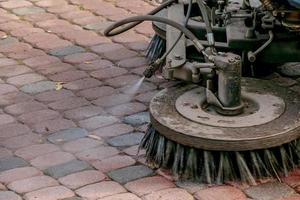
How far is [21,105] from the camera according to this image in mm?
4406

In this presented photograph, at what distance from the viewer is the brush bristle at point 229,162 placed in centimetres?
355

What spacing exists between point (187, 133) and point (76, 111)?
36.5 inches

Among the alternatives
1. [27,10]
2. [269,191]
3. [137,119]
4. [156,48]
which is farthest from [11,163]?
[27,10]

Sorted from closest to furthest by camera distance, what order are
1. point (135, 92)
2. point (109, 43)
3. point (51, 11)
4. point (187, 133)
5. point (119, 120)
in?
point (187, 133), point (119, 120), point (135, 92), point (109, 43), point (51, 11)

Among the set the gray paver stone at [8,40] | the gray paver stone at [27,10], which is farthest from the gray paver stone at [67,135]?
the gray paver stone at [27,10]

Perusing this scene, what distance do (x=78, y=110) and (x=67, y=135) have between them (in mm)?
274

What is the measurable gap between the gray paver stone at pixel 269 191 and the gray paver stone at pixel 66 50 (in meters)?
1.78

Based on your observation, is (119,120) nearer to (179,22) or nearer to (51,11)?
(179,22)

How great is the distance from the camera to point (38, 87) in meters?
4.61

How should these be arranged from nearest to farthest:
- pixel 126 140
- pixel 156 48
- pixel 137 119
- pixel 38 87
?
pixel 126 140, pixel 137 119, pixel 38 87, pixel 156 48

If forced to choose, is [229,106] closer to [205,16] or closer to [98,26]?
[205,16]

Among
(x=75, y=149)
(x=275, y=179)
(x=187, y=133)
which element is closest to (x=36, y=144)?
(x=75, y=149)

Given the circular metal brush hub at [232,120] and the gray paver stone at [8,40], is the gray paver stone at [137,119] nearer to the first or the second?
the circular metal brush hub at [232,120]

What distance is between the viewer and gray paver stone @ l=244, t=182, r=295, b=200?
351 centimetres
